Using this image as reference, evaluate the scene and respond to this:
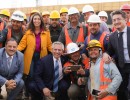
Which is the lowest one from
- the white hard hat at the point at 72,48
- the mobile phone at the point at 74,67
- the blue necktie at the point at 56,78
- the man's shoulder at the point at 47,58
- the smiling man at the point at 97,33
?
the blue necktie at the point at 56,78

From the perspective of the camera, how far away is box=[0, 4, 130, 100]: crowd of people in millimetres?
5195

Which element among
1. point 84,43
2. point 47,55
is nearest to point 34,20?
point 47,55

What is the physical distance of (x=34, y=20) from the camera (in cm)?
614

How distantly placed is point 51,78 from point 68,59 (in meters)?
0.53

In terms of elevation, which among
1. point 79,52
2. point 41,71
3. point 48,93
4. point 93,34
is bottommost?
point 48,93

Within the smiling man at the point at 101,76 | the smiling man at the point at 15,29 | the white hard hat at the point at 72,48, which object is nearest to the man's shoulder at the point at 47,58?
the white hard hat at the point at 72,48

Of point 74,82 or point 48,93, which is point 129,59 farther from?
point 48,93

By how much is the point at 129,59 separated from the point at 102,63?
0.51m

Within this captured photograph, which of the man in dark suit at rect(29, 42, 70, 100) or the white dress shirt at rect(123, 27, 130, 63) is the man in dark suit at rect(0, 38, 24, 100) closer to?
the man in dark suit at rect(29, 42, 70, 100)

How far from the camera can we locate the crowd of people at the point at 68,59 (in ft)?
17.0

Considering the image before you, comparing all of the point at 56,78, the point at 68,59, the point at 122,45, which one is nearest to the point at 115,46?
the point at 122,45

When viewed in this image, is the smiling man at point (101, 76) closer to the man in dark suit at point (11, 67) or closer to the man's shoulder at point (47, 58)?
the man's shoulder at point (47, 58)

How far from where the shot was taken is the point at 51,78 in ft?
19.5

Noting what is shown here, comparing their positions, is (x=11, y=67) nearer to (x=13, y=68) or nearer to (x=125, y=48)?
(x=13, y=68)
